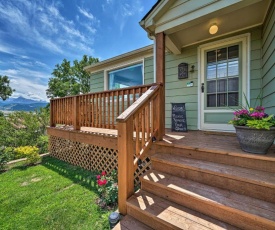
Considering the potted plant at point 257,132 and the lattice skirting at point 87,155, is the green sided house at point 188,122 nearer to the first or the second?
the lattice skirting at point 87,155

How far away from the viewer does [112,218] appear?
168 cm

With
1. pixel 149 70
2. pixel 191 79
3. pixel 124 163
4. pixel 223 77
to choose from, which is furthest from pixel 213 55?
pixel 124 163

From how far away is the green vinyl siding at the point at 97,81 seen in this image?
6050mm

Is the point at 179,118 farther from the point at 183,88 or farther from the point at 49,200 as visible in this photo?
the point at 49,200

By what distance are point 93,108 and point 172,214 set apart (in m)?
2.91

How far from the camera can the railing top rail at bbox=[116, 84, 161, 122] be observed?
5.80 ft

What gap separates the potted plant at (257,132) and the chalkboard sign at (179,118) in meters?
1.73

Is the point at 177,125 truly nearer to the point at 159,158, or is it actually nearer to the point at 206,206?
the point at 159,158

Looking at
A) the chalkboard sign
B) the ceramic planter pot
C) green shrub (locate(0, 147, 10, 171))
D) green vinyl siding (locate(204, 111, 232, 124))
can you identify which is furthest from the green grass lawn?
green vinyl siding (locate(204, 111, 232, 124))

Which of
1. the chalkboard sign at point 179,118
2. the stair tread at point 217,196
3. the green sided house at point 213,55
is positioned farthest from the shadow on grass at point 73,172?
the green sided house at point 213,55

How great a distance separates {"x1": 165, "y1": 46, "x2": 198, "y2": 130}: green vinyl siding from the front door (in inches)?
7.0

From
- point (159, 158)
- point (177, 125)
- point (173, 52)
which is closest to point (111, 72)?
point (173, 52)

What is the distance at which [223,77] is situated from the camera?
3.36 metres

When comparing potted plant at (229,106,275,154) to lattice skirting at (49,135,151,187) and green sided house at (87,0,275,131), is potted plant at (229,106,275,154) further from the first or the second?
lattice skirting at (49,135,151,187)
